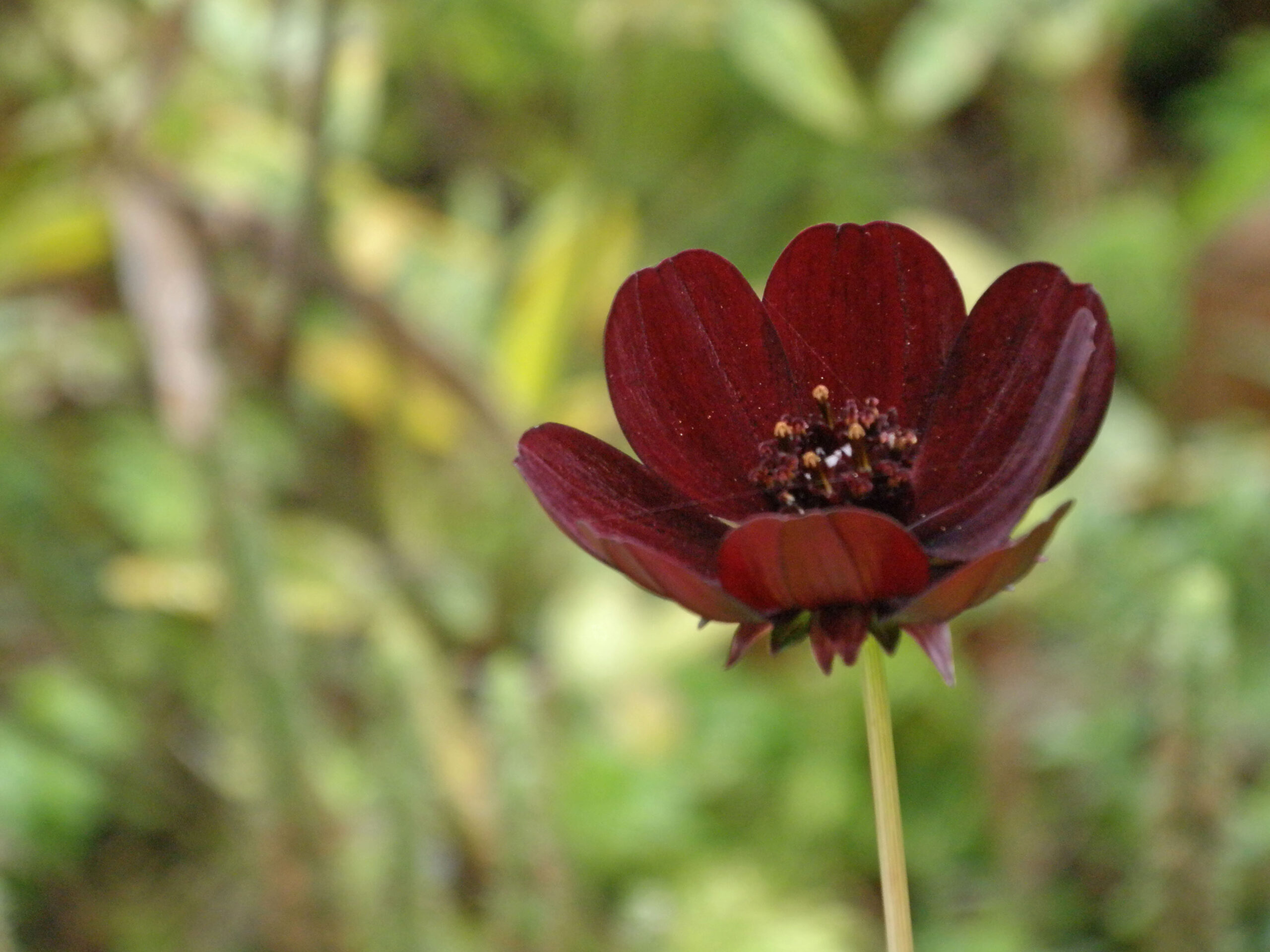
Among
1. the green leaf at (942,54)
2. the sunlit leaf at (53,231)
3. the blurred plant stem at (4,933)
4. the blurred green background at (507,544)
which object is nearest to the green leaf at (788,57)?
the blurred green background at (507,544)

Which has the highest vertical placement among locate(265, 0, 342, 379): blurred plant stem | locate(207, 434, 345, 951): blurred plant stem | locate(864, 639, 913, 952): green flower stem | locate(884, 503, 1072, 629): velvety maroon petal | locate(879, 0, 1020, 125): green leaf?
locate(879, 0, 1020, 125): green leaf

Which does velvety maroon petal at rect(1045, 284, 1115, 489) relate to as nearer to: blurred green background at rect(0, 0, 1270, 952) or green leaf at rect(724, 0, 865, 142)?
blurred green background at rect(0, 0, 1270, 952)

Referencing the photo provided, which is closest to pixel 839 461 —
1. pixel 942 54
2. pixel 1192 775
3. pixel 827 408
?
pixel 827 408

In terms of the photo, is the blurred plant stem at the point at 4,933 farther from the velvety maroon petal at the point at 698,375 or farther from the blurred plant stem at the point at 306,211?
the blurred plant stem at the point at 306,211

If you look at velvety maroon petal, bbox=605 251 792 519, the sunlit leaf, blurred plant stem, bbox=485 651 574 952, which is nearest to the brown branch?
the sunlit leaf

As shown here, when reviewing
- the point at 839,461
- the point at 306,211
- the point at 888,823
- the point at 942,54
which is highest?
the point at 942,54

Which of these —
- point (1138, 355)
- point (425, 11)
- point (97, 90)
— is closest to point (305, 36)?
point (425, 11)

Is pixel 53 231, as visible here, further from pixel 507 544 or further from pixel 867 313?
pixel 867 313

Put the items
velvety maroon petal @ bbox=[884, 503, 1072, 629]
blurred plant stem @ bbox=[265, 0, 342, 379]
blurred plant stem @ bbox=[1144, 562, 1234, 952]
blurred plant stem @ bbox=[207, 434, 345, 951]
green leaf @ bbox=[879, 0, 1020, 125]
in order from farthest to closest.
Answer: green leaf @ bbox=[879, 0, 1020, 125], blurred plant stem @ bbox=[265, 0, 342, 379], blurred plant stem @ bbox=[207, 434, 345, 951], blurred plant stem @ bbox=[1144, 562, 1234, 952], velvety maroon petal @ bbox=[884, 503, 1072, 629]
